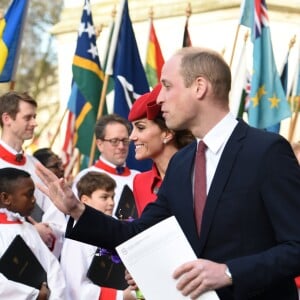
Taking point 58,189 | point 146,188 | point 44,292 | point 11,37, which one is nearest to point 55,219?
point 44,292

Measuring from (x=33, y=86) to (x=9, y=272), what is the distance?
23854mm

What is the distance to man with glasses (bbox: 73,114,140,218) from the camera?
8.07 meters

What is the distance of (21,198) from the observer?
5980 mm

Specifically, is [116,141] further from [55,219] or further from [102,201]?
[102,201]

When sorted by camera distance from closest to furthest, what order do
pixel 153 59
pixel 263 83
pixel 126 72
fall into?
pixel 126 72, pixel 263 83, pixel 153 59

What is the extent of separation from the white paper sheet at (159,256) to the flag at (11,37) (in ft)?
19.2

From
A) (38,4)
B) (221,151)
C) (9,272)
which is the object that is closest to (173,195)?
(221,151)

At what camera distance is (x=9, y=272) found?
5.66 metres

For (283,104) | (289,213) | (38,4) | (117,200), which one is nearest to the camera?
(289,213)

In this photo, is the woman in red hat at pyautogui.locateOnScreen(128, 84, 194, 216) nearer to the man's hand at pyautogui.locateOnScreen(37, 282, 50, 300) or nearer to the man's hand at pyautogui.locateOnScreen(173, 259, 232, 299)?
the man's hand at pyautogui.locateOnScreen(37, 282, 50, 300)

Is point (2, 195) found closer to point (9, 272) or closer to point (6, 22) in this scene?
point (9, 272)

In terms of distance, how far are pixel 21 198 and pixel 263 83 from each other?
16.1 feet

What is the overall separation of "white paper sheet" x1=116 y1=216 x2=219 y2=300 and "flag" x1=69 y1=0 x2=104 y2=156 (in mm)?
6605

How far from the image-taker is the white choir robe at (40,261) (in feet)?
18.4
